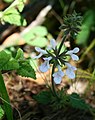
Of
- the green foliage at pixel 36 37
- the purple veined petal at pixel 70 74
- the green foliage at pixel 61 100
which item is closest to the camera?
the purple veined petal at pixel 70 74

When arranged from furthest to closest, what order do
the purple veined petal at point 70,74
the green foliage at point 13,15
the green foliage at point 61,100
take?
the green foliage at point 13,15
the green foliage at point 61,100
the purple veined petal at point 70,74

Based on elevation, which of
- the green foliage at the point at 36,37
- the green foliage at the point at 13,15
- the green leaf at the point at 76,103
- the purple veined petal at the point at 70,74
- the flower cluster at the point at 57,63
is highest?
the green foliage at the point at 13,15

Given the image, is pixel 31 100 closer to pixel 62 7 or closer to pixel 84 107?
pixel 84 107

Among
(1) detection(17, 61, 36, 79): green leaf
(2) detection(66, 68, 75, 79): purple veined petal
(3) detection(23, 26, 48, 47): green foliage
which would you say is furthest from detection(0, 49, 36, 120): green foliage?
(3) detection(23, 26, 48, 47): green foliage

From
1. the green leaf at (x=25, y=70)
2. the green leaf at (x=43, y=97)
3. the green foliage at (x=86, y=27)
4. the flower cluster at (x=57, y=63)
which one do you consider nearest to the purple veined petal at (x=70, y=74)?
the flower cluster at (x=57, y=63)

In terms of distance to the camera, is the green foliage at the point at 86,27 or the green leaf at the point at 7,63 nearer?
the green leaf at the point at 7,63

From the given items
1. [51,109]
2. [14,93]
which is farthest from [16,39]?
[51,109]

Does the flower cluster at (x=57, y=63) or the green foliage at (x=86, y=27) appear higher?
the green foliage at (x=86, y=27)

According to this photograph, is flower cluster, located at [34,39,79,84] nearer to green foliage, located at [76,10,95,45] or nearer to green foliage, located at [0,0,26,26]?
green foliage, located at [0,0,26,26]

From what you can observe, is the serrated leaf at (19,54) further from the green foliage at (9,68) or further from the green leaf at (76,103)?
the green leaf at (76,103)
